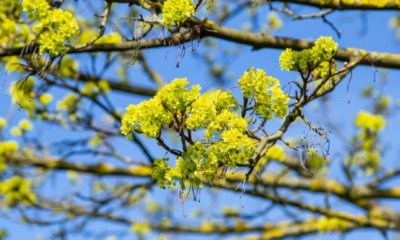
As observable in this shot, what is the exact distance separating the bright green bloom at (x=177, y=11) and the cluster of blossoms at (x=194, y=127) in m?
0.45

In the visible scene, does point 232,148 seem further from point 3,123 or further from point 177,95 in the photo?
point 3,123

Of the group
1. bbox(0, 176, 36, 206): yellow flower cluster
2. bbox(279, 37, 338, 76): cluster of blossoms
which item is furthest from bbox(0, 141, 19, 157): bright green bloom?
bbox(279, 37, 338, 76): cluster of blossoms

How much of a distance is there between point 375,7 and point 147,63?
5.03m

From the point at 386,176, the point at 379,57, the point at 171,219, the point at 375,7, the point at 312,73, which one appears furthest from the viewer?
the point at 171,219

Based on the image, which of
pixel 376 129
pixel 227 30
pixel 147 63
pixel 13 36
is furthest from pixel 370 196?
pixel 13 36

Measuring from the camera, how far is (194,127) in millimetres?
2809

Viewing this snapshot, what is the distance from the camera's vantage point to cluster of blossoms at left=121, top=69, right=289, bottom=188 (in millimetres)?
2770

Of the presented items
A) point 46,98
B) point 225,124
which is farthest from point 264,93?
point 46,98

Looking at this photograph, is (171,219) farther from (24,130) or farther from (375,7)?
(375,7)

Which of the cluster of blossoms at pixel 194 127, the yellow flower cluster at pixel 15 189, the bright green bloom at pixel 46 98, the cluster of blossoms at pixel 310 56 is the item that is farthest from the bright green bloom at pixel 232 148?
the yellow flower cluster at pixel 15 189

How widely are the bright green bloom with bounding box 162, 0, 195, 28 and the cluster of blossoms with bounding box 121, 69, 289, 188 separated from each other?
445 millimetres

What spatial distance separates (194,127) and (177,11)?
0.65 meters

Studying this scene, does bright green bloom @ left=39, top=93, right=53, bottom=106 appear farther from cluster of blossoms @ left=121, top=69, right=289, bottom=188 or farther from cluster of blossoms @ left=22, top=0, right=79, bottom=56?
cluster of blossoms @ left=121, top=69, right=289, bottom=188

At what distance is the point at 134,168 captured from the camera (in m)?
7.85
